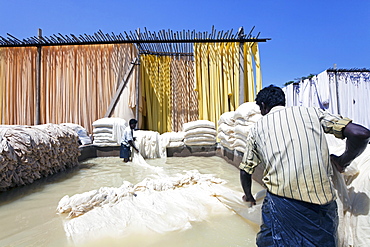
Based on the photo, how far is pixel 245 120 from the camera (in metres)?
3.25

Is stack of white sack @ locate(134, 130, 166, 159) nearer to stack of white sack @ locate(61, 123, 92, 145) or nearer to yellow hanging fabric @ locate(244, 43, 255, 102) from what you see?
stack of white sack @ locate(61, 123, 92, 145)

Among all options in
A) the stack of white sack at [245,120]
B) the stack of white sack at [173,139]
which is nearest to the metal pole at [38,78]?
the stack of white sack at [173,139]

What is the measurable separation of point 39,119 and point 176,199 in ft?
19.3

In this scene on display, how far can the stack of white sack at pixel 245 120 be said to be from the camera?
121 inches

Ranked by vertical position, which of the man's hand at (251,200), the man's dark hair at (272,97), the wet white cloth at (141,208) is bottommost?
the wet white cloth at (141,208)

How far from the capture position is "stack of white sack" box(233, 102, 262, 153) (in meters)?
3.07

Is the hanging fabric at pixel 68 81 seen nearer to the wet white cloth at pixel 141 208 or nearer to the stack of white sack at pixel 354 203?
the wet white cloth at pixel 141 208

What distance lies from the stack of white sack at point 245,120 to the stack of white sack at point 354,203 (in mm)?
1708

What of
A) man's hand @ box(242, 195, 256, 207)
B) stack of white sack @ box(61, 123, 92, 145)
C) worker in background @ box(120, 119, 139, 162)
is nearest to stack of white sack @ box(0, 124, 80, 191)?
worker in background @ box(120, 119, 139, 162)

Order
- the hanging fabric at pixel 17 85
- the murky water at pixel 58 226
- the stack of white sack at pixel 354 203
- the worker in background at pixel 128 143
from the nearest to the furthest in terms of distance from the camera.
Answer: the stack of white sack at pixel 354 203 → the murky water at pixel 58 226 → the worker in background at pixel 128 143 → the hanging fabric at pixel 17 85

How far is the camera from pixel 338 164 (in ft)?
3.88

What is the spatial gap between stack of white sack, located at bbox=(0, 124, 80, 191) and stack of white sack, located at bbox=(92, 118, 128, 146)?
1.55 m

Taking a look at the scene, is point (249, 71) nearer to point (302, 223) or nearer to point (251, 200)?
point (251, 200)

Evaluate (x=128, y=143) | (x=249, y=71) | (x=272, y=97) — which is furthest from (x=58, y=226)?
(x=249, y=71)
